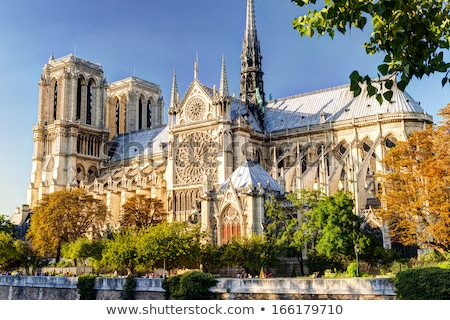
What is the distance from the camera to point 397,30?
38.9ft

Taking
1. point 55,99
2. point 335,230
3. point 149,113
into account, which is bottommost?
point 335,230

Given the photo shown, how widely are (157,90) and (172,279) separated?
2737 inches

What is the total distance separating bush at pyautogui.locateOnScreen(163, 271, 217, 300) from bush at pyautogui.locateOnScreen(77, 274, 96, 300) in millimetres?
5476

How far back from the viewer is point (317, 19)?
1300cm

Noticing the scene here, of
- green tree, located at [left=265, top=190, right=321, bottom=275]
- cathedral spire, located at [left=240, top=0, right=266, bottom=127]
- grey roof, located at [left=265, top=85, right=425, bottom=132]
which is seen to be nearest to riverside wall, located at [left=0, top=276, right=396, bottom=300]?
green tree, located at [left=265, top=190, right=321, bottom=275]

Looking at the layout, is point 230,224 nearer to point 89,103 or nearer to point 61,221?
point 61,221

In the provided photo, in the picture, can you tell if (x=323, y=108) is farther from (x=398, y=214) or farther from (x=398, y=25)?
(x=398, y=25)

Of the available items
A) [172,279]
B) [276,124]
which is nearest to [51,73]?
[276,124]

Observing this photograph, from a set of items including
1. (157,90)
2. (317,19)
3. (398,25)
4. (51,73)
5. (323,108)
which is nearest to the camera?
(398,25)

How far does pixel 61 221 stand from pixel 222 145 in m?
15.7

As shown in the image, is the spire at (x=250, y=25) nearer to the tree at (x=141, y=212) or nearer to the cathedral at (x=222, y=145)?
the cathedral at (x=222, y=145)

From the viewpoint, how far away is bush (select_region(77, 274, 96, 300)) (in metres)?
29.3

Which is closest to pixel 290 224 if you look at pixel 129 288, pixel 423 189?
pixel 423 189

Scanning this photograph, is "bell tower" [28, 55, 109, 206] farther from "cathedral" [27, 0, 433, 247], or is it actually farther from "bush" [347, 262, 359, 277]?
"bush" [347, 262, 359, 277]
